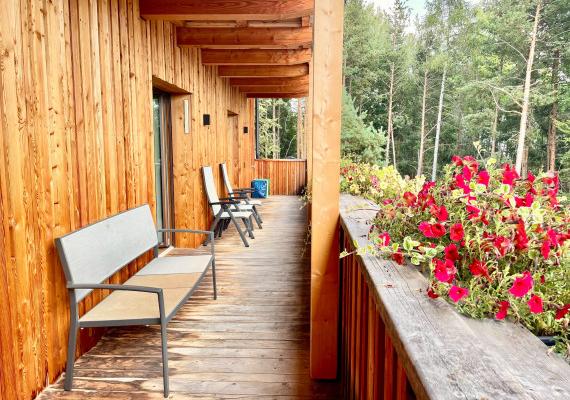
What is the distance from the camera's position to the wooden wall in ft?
6.28

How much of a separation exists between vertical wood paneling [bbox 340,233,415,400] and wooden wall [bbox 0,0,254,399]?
1471mm

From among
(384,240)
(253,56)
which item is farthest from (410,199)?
(253,56)

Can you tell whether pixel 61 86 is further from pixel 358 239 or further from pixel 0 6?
pixel 358 239

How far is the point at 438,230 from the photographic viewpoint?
1.24 m

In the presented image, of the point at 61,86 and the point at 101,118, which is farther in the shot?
the point at 101,118

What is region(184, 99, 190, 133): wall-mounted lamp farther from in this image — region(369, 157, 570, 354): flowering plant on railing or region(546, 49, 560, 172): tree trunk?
region(546, 49, 560, 172): tree trunk

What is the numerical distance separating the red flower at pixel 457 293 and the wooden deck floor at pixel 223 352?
4.43ft

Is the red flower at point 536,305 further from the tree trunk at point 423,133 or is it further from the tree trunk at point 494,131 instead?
the tree trunk at point 423,133

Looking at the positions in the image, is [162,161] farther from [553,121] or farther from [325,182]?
[553,121]

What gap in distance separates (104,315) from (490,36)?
20734 millimetres

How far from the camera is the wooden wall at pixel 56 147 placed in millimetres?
1913

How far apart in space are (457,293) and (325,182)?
1.17 m

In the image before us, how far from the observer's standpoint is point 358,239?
1712 millimetres

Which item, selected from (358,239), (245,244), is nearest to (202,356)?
(358,239)
